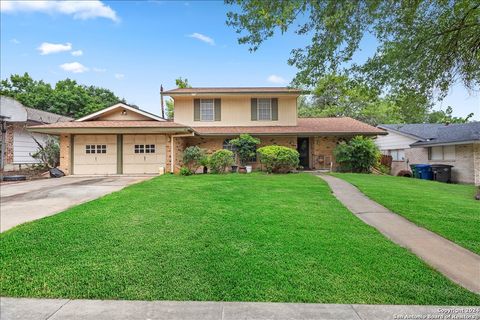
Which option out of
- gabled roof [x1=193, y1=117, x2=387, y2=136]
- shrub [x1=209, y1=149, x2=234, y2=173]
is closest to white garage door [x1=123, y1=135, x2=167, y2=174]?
gabled roof [x1=193, y1=117, x2=387, y2=136]

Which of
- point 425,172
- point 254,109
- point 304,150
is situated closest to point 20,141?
point 254,109

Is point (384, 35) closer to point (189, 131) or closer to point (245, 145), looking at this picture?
point (245, 145)

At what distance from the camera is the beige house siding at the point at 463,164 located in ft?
50.7

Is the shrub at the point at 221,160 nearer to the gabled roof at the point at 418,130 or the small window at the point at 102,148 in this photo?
the small window at the point at 102,148

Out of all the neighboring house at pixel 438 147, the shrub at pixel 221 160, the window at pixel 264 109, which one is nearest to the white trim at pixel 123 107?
the shrub at pixel 221 160

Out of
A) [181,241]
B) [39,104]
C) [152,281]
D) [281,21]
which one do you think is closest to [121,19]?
[281,21]

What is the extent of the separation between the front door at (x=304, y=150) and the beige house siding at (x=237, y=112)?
1288 mm

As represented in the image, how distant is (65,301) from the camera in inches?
117

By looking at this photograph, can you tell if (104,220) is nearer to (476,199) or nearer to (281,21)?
(281,21)

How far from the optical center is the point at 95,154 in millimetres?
15516

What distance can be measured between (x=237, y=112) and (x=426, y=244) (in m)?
14.1

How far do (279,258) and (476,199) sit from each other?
919 centimetres

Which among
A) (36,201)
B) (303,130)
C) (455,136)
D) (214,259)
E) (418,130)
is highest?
(418,130)

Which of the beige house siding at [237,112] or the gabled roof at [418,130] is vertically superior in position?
the beige house siding at [237,112]
